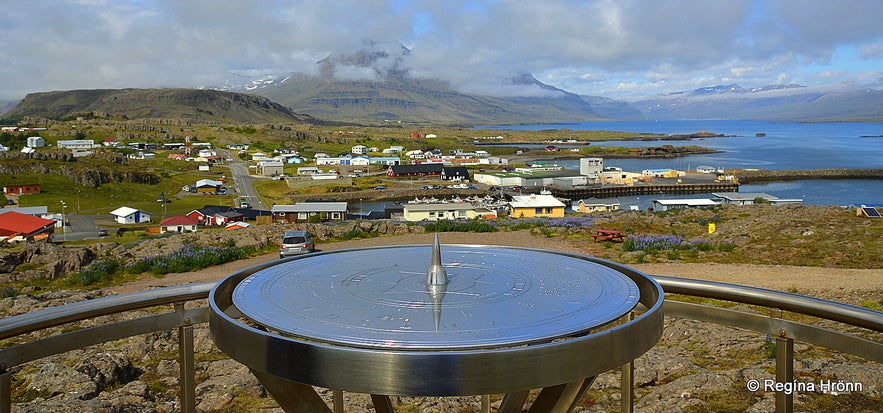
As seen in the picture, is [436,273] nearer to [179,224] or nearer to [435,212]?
[435,212]

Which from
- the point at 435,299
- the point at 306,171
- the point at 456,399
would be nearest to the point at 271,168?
the point at 306,171

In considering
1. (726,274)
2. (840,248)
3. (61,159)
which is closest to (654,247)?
(726,274)

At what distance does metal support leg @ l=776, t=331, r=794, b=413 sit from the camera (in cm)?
250

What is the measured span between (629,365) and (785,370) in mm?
782

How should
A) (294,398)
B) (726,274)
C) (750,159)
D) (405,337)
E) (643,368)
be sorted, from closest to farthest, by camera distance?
1. (405,337)
2. (294,398)
3. (643,368)
4. (726,274)
5. (750,159)

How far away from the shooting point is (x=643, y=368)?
5828 mm

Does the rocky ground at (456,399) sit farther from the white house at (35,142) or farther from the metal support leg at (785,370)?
the white house at (35,142)

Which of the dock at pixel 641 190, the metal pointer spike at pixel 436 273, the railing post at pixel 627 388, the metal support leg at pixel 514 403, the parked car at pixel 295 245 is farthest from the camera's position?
the dock at pixel 641 190

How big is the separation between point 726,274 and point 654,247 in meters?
3.41

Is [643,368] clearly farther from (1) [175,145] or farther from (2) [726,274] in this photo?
(1) [175,145]

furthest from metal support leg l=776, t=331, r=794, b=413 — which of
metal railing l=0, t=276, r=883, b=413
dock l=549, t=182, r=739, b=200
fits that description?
dock l=549, t=182, r=739, b=200

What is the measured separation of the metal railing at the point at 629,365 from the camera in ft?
7.48

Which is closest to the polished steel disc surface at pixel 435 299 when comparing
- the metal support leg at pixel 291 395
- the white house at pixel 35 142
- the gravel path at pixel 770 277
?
the metal support leg at pixel 291 395

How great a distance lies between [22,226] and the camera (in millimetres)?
34344
